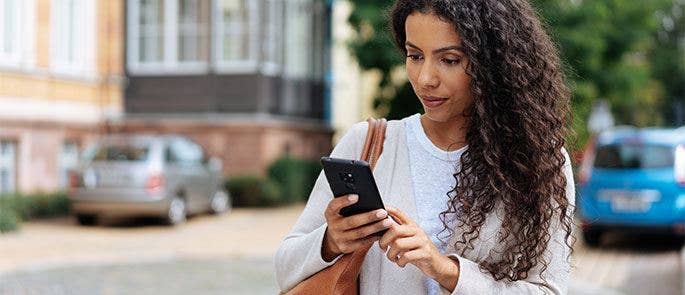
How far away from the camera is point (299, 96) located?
24.0 m

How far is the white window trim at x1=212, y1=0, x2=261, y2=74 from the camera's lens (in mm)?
21547

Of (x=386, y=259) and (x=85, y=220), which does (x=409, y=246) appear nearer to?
(x=386, y=259)

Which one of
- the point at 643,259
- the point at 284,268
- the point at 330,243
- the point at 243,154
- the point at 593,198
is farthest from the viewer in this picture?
the point at 243,154

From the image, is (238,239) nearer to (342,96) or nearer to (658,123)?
(342,96)

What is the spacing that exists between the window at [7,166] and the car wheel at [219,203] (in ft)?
11.7

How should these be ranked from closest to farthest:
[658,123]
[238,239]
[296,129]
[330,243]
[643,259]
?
[330,243], [643,259], [238,239], [296,129], [658,123]

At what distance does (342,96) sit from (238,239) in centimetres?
1366

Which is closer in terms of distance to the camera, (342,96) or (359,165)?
(359,165)

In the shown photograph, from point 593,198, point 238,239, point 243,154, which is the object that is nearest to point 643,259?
point 593,198

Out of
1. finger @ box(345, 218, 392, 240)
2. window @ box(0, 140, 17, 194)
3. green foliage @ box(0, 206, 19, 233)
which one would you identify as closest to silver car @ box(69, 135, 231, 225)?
green foliage @ box(0, 206, 19, 233)

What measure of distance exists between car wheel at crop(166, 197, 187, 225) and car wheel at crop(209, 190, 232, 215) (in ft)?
5.00

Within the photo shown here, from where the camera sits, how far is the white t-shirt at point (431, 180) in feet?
7.36

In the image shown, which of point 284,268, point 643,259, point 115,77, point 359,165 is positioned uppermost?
point 115,77

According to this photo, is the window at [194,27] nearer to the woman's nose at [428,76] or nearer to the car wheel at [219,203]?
the car wheel at [219,203]
